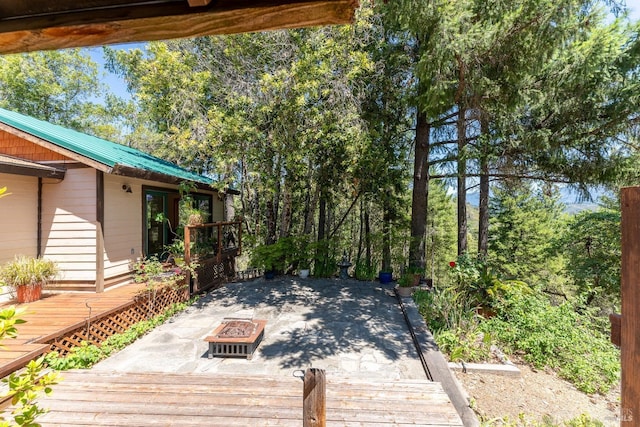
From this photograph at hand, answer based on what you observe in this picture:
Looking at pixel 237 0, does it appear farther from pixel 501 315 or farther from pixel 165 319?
pixel 501 315

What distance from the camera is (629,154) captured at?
707cm

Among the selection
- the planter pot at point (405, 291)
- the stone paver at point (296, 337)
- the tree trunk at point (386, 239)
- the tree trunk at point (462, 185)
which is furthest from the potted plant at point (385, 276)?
the tree trunk at point (462, 185)

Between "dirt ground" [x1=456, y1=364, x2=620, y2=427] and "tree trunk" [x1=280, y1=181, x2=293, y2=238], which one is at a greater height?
"tree trunk" [x1=280, y1=181, x2=293, y2=238]

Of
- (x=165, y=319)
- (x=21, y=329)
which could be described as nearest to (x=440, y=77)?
(x=165, y=319)

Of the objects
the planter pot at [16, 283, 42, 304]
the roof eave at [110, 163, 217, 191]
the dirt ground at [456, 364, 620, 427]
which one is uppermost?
the roof eave at [110, 163, 217, 191]

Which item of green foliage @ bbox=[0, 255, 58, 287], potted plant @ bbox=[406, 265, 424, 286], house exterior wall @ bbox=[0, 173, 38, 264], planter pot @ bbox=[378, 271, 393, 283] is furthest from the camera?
planter pot @ bbox=[378, 271, 393, 283]

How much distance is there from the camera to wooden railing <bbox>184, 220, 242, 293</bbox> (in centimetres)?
710

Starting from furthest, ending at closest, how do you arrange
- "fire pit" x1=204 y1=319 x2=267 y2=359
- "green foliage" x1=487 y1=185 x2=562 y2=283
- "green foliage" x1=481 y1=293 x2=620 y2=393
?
"green foliage" x1=487 y1=185 x2=562 y2=283 < "green foliage" x1=481 y1=293 x2=620 y2=393 < "fire pit" x1=204 y1=319 x2=267 y2=359

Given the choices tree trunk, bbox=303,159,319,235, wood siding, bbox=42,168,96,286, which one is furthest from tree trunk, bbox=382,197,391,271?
wood siding, bbox=42,168,96,286

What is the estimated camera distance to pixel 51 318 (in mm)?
4316

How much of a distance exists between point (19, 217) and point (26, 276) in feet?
3.90

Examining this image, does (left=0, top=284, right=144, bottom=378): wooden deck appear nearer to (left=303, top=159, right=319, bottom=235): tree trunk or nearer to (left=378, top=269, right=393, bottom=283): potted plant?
(left=303, top=159, right=319, bottom=235): tree trunk

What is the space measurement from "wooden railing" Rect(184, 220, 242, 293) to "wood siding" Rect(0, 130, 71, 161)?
2.76 m

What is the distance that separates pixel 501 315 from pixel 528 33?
216 inches
